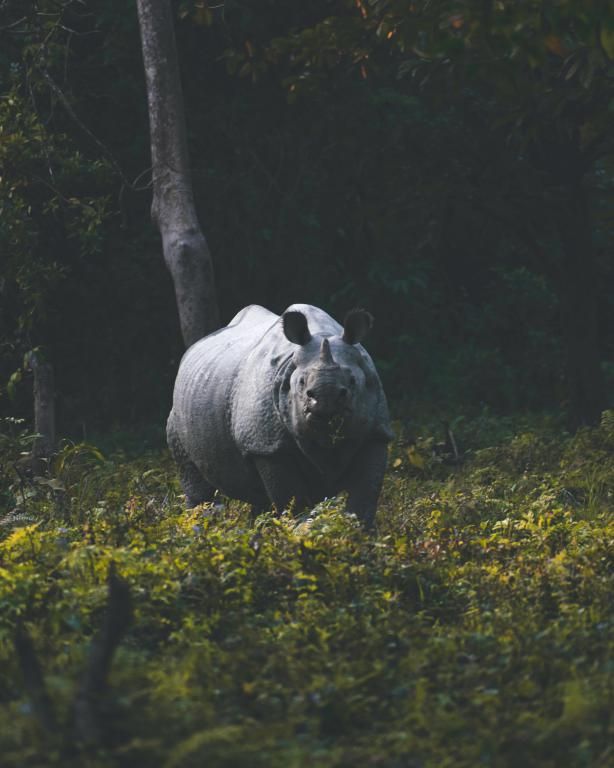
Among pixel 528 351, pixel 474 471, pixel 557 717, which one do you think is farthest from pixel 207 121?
pixel 557 717

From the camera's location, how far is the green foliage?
426cm

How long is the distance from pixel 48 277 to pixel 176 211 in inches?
55.0

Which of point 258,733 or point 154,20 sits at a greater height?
point 154,20

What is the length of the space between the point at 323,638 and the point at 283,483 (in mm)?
2335

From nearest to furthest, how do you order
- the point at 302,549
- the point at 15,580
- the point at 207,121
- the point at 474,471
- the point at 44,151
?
the point at 15,580 → the point at 302,549 → the point at 474,471 → the point at 44,151 → the point at 207,121

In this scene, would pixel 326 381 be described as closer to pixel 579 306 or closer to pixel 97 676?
pixel 97 676

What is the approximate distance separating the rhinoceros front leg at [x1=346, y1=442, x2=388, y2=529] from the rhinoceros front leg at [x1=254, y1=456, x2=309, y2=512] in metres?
0.26

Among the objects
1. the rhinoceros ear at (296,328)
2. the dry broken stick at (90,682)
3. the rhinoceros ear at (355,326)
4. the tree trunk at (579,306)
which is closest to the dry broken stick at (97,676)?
the dry broken stick at (90,682)

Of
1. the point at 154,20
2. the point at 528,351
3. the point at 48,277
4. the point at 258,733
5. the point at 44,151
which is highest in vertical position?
the point at 154,20

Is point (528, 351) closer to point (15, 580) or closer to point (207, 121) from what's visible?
point (207, 121)

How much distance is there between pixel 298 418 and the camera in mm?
7438

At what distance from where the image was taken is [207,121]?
1652 centimetres

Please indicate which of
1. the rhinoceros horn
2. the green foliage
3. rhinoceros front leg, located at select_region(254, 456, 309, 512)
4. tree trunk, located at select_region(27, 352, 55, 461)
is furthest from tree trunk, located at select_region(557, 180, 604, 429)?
the rhinoceros horn

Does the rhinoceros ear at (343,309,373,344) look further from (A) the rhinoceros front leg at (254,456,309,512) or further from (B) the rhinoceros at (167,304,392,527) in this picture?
(A) the rhinoceros front leg at (254,456,309,512)
